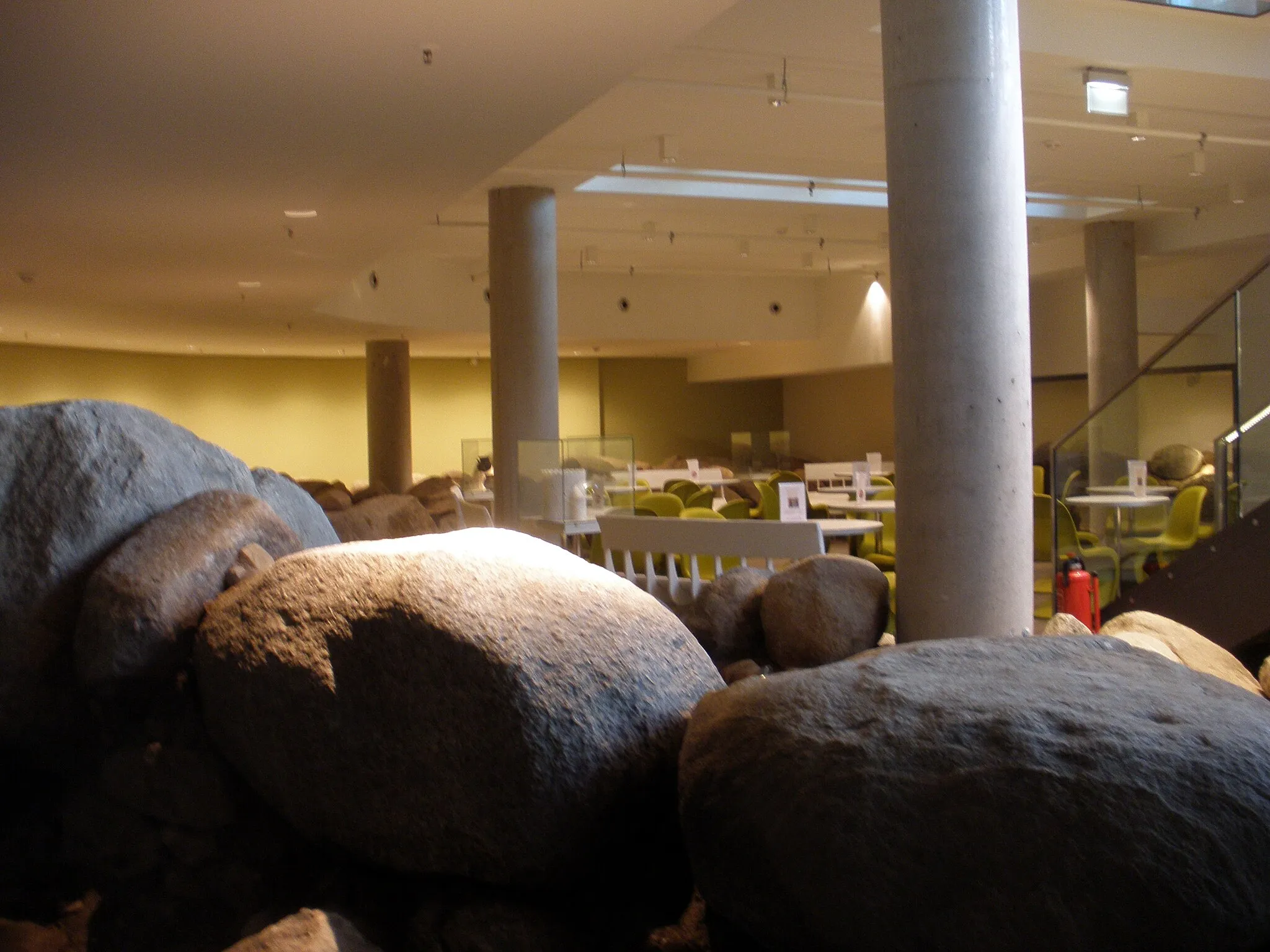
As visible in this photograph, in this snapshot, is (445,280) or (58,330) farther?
(445,280)

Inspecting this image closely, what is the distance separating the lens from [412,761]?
96.6 inches

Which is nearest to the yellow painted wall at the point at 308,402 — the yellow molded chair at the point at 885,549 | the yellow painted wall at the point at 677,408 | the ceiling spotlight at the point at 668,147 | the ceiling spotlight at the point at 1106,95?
the yellow painted wall at the point at 677,408

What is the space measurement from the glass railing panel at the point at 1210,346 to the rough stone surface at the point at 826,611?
96.6 inches

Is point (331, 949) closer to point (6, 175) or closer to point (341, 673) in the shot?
point (341, 673)

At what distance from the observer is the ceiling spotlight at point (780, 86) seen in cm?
729

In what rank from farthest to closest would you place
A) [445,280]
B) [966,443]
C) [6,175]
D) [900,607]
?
[445,280], [6,175], [900,607], [966,443]

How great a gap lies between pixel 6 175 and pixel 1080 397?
13.3 m

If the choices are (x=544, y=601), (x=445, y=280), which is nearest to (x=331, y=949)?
(x=544, y=601)

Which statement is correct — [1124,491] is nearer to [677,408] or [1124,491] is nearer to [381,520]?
[381,520]

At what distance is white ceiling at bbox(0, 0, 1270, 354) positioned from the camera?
457 cm

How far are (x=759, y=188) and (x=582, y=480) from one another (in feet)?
15.0

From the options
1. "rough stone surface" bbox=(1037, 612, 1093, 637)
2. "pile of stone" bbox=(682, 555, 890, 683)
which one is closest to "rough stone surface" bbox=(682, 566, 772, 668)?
"pile of stone" bbox=(682, 555, 890, 683)

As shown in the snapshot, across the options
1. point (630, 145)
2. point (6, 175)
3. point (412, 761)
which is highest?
point (630, 145)

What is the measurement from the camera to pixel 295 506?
3916 mm
